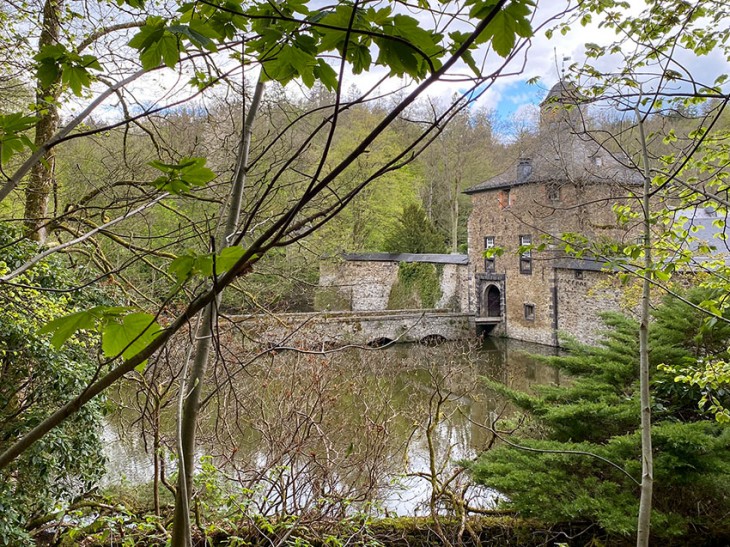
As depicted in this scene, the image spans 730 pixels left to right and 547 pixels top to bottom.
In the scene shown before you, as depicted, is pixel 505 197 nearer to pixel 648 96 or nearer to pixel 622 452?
pixel 622 452

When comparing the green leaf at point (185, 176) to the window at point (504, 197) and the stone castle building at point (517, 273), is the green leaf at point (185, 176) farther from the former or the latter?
the window at point (504, 197)

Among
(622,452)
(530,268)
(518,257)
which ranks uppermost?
(518,257)

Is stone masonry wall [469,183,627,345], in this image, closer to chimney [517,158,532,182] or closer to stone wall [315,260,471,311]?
chimney [517,158,532,182]

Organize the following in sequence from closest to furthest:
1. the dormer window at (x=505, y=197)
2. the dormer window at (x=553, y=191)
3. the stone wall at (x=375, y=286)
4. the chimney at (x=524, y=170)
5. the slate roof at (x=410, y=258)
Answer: the dormer window at (x=553, y=191)
the chimney at (x=524, y=170)
the dormer window at (x=505, y=197)
the slate roof at (x=410, y=258)
the stone wall at (x=375, y=286)

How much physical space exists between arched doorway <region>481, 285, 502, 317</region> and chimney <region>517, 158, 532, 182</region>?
13.9ft

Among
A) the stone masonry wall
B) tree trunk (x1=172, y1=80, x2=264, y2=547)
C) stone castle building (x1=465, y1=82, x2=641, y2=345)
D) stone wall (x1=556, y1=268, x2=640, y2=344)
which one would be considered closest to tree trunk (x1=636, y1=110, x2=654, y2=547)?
tree trunk (x1=172, y1=80, x2=264, y2=547)

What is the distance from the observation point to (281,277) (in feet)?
15.6

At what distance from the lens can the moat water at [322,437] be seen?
427 centimetres

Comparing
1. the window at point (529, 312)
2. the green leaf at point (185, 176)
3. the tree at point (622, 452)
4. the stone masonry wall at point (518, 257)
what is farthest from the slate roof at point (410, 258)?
the green leaf at point (185, 176)

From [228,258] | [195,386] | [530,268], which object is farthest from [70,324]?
[530,268]

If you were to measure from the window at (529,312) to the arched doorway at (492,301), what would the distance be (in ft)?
5.71

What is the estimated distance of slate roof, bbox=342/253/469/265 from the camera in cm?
2055

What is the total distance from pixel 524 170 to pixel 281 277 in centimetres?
1536

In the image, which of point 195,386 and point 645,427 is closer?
point 195,386
